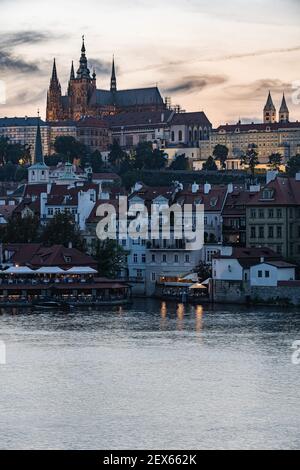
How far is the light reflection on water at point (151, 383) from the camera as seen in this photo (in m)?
28.2

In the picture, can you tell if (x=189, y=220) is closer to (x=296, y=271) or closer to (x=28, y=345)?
(x=296, y=271)

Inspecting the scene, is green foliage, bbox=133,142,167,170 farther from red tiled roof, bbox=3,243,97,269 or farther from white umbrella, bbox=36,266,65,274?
white umbrella, bbox=36,266,65,274

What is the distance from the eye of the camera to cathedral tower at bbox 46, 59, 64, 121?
19375cm

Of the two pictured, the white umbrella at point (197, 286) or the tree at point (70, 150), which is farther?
the tree at point (70, 150)

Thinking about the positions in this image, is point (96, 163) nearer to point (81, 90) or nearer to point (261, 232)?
point (81, 90)

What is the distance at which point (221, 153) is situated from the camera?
151750 mm

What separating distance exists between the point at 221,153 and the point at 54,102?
47200 mm

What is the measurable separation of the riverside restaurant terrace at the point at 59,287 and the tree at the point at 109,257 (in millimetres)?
1181

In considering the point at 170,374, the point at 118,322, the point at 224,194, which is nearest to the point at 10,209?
the point at 224,194

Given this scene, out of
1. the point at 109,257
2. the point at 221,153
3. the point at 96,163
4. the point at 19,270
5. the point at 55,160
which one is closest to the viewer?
the point at 19,270

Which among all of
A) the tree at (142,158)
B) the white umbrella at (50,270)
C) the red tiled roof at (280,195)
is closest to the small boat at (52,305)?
the white umbrella at (50,270)

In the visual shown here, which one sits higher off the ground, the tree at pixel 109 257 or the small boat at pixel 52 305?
the tree at pixel 109 257

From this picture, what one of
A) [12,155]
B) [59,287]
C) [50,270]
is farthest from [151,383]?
[12,155]

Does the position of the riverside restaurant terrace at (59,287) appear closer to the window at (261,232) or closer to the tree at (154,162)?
the window at (261,232)
